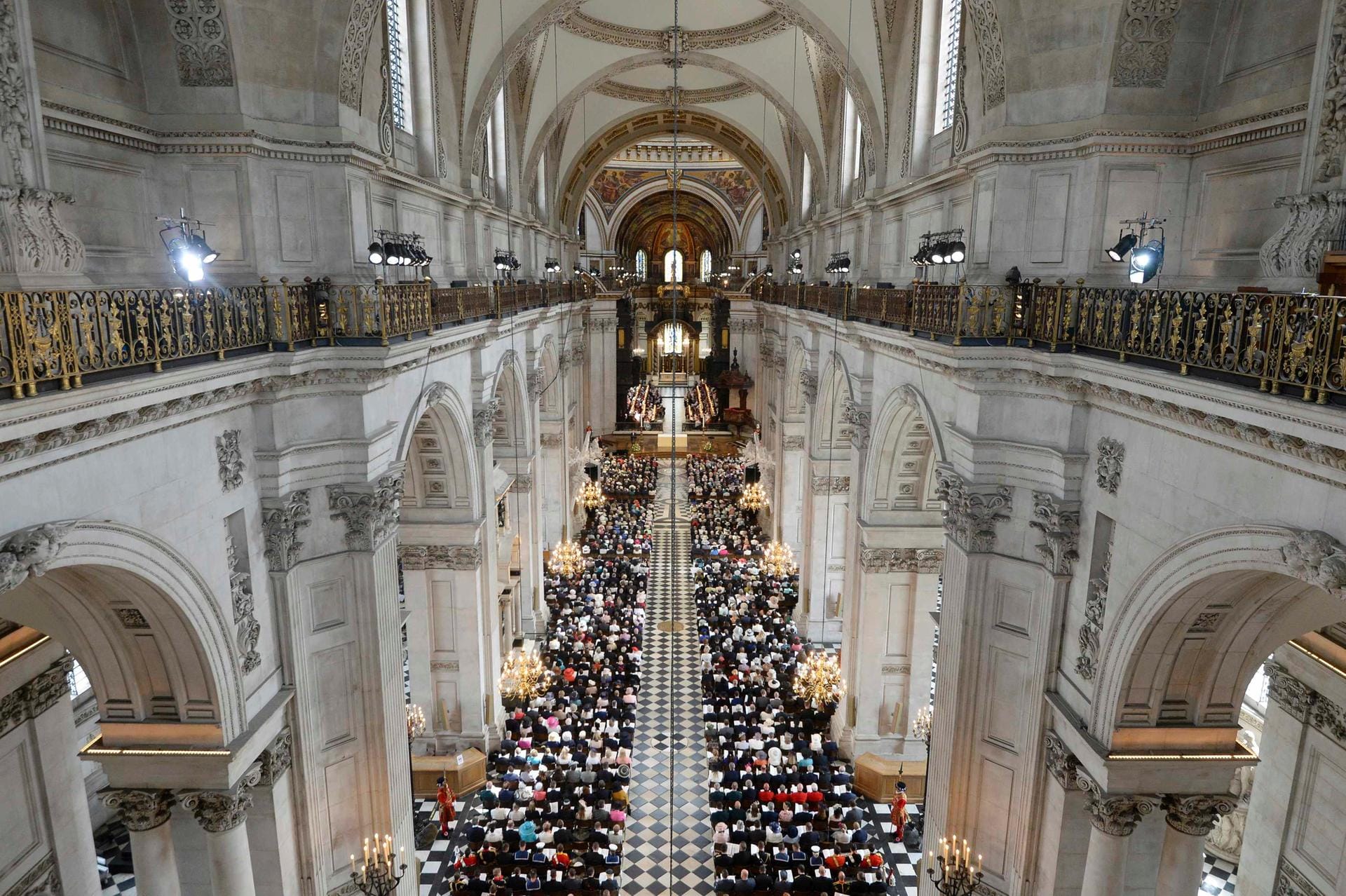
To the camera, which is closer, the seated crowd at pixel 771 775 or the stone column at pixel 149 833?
the stone column at pixel 149 833

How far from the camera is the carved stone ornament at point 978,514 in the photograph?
32.1 feet

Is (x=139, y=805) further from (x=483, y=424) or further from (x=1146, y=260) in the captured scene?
(x=1146, y=260)

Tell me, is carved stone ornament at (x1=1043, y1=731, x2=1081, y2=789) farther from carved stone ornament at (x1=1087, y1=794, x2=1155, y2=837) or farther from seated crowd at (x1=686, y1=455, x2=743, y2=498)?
seated crowd at (x1=686, y1=455, x2=743, y2=498)

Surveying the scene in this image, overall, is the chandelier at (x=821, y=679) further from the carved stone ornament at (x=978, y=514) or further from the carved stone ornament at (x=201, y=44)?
the carved stone ornament at (x=201, y=44)

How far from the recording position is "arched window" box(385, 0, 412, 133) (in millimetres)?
12789

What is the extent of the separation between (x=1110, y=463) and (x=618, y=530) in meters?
22.9

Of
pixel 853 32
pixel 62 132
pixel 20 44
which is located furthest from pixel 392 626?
pixel 853 32

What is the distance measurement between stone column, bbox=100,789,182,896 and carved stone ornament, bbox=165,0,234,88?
25.2 ft

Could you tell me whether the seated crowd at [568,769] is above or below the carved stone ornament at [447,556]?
below

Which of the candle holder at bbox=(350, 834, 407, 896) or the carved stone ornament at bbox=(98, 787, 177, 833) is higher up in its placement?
the carved stone ornament at bbox=(98, 787, 177, 833)

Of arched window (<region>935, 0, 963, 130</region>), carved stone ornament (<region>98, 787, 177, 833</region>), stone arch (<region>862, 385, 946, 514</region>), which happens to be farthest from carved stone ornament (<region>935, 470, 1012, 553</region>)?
carved stone ornament (<region>98, 787, 177, 833</region>)

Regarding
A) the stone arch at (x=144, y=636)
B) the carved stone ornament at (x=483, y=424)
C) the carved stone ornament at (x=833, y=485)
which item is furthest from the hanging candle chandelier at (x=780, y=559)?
the stone arch at (x=144, y=636)

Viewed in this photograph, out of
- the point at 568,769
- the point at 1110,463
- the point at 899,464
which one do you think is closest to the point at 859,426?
the point at 899,464

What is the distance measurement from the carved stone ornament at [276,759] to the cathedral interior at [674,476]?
0.24ft
